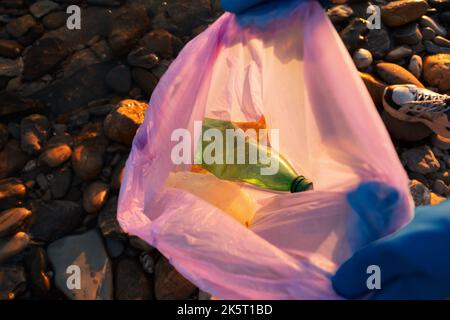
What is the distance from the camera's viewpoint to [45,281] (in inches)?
42.1

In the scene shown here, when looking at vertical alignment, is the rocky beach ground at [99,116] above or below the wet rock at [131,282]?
above

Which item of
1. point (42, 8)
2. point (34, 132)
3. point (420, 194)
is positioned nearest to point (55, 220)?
point (34, 132)

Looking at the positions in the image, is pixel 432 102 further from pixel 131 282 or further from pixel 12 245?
pixel 12 245

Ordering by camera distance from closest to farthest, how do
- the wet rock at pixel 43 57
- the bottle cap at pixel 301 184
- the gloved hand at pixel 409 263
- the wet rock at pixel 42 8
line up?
the gloved hand at pixel 409 263 < the bottle cap at pixel 301 184 < the wet rock at pixel 43 57 < the wet rock at pixel 42 8

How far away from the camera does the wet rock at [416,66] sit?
52.4 inches

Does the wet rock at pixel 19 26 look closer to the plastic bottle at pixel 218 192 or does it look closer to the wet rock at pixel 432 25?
the plastic bottle at pixel 218 192

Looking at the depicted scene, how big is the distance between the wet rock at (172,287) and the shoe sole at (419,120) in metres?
0.84

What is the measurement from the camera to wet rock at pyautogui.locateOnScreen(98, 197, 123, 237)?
110 centimetres

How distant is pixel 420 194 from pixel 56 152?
45.4 inches

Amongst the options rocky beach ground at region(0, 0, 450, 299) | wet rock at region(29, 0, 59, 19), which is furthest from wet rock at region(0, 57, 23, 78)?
wet rock at region(29, 0, 59, 19)

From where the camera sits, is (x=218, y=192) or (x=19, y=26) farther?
(x=19, y=26)

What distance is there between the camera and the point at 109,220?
44.2 inches

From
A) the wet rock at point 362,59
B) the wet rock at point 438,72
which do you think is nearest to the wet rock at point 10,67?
the wet rock at point 362,59
